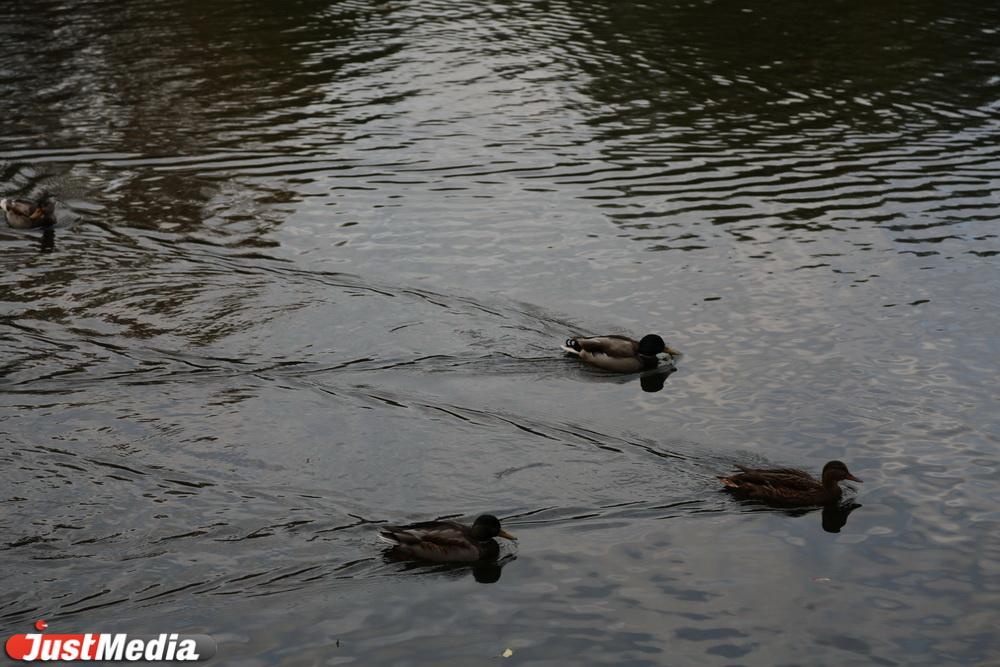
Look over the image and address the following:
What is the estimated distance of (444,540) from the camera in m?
11.6

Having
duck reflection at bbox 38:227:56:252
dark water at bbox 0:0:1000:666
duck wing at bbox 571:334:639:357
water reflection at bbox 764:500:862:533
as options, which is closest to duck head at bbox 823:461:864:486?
water reflection at bbox 764:500:862:533

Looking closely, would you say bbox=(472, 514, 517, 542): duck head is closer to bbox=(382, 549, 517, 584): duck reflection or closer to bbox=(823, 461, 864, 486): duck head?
bbox=(382, 549, 517, 584): duck reflection

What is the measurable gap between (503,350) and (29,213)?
27.7 ft

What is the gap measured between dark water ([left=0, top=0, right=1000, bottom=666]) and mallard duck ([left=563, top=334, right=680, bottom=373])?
0.28 metres

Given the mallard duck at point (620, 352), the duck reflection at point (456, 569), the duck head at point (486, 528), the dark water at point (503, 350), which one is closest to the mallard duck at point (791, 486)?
the dark water at point (503, 350)

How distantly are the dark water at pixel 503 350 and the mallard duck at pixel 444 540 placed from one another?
0.17 meters

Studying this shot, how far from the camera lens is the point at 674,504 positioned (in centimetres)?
1294

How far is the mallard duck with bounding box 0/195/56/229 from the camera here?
20.1 m

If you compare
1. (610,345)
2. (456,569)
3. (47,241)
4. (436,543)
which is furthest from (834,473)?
(47,241)

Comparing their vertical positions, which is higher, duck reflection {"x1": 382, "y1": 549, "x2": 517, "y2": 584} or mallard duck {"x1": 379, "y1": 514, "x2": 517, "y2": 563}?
mallard duck {"x1": 379, "y1": 514, "x2": 517, "y2": 563}

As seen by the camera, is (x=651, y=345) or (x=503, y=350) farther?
(x=503, y=350)

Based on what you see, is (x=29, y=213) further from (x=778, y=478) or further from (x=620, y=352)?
(x=778, y=478)

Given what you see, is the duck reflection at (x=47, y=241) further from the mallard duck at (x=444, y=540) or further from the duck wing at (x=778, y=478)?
the duck wing at (x=778, y=478)

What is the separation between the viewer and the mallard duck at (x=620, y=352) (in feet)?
52.3
